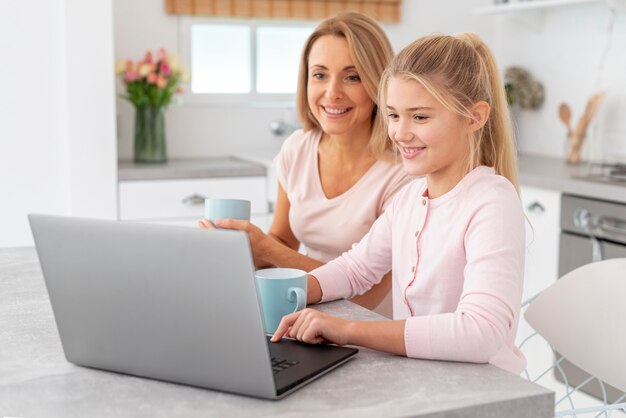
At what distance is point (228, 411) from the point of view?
3.05 ft

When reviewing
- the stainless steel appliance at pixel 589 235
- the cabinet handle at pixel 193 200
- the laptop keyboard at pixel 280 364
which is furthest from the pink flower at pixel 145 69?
the laptop keyboard at pixel 280 364

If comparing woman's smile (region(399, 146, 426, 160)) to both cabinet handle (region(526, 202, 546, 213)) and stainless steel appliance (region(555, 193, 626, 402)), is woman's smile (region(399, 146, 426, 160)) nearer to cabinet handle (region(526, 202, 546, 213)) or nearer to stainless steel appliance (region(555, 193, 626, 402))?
stainless steel appliance (region(555, 193, 626, 402))

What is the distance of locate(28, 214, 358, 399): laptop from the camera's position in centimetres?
94

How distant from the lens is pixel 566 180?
277 centimetres

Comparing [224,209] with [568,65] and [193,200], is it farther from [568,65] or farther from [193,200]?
[568,65]

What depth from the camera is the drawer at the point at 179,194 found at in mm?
3164

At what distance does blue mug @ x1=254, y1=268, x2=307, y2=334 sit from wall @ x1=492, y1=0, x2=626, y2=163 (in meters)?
2.28

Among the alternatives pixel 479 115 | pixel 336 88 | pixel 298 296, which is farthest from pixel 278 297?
pixel 336 88

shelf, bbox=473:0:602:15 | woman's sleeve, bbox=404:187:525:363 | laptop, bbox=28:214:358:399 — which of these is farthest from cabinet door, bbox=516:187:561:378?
laptop, bbox=28:214:358:399

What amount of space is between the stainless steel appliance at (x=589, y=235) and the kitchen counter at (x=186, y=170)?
1195mm

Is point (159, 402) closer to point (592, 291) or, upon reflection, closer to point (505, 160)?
point (505, 160)

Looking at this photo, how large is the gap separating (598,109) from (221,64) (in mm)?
1667

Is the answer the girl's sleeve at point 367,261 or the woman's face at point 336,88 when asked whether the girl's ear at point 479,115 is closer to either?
the girl's sleeve at point 367,261

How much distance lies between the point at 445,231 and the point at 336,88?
625mm
